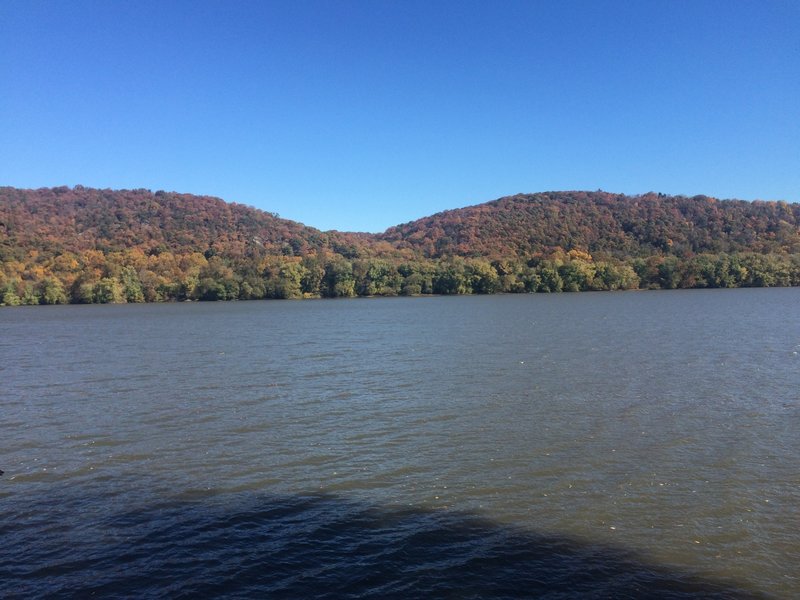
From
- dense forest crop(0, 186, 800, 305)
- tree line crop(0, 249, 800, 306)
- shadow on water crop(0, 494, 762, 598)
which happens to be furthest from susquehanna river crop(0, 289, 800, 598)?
dense forest crop(0, 186, 800, 305)

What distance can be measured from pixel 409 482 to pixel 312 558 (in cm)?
395

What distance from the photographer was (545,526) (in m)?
11.3

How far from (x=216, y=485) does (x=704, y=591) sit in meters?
10.6

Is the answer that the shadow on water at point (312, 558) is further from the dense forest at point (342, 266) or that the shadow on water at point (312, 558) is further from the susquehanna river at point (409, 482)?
the dense forest at point (342, 266)

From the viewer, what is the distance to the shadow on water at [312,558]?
9.18 m

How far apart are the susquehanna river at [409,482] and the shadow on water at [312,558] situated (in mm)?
44

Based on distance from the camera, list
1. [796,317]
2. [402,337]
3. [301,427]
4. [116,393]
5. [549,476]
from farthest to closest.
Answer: [796,317], [402,337], [116,393], [301,427], [549,476]

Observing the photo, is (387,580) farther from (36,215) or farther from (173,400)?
(36,215)

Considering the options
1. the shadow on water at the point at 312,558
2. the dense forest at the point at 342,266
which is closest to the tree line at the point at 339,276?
the dense forest at the point at 342,266

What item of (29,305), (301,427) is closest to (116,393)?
(301,427)

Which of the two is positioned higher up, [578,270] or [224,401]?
[578,270]

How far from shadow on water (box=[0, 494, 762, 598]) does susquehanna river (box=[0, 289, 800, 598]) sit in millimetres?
44

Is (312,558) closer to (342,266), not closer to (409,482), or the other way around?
(409,482)

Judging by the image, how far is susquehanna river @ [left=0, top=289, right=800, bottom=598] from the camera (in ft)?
31.6
